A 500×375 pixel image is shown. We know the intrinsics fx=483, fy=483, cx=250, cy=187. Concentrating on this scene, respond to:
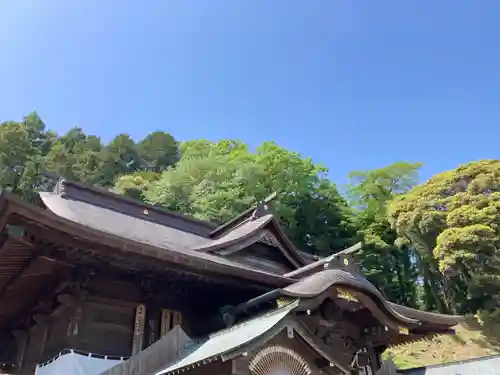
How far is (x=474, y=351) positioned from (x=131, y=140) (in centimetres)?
4212

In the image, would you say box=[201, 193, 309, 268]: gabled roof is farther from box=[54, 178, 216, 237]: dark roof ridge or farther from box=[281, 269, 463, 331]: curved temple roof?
box=[281, 269, 463, 331]: curved temple roof

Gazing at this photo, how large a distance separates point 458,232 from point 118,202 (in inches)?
839

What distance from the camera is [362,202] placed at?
40469 millimetres

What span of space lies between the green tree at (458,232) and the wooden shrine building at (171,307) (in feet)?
59.5

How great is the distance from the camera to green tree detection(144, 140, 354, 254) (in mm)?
35594

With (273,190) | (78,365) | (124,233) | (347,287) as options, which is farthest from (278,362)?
(273,190)

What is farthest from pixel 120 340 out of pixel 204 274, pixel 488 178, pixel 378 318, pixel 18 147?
pixel 18 147

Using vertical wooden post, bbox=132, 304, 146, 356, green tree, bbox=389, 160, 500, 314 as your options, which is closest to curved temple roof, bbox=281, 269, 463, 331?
vertical wooden post, bbox=132, 304, 146, 356

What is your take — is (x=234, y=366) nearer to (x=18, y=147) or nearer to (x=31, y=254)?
(x=31, y=254)

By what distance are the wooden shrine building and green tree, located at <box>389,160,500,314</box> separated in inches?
714

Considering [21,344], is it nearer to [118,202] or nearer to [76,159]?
[118,202]

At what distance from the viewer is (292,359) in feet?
23.9

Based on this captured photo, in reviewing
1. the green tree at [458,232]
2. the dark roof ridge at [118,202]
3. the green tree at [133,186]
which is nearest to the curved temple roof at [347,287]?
the dark roof ridge at [118,202]

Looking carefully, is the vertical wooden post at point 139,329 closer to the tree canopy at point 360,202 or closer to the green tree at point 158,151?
the tree canopy at point 360,202
